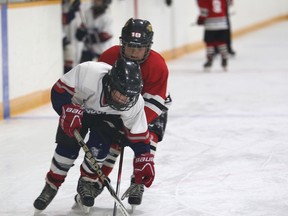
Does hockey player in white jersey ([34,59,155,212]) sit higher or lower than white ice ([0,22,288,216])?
higher

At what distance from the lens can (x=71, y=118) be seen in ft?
10.4

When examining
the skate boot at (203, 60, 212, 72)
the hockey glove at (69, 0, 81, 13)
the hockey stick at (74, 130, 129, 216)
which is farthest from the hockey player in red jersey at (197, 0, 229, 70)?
the hockey stick at (74, 130, 129, 216)

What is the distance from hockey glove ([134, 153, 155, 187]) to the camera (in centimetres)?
336

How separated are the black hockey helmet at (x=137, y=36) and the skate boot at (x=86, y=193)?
569 millimetres

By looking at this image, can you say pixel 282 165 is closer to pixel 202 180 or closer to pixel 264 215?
pixel 202 180

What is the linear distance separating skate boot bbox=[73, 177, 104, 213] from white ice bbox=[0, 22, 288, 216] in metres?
0.06

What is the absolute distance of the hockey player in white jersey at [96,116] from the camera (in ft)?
10.3

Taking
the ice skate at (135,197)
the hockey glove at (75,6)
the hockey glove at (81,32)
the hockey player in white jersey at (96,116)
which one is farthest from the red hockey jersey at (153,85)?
the hockey glove at (81,32)

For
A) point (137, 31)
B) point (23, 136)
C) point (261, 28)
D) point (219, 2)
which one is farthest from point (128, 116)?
point (261, 28)

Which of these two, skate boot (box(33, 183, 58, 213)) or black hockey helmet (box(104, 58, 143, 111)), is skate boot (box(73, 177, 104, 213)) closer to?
skate boot (box(33, 183, 58, 213))

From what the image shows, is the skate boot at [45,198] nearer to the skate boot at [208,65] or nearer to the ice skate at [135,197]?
the ice skate at [135,197]

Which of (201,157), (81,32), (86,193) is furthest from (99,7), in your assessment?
(86,193)

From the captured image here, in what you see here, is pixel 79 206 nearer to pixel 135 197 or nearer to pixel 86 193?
pixel 86 193

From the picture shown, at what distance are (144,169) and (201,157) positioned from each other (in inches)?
55.3
